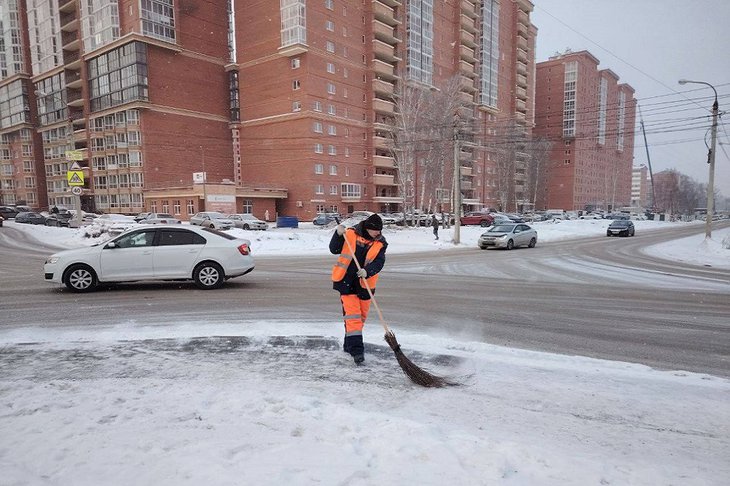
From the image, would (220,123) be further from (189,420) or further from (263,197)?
(189,420)

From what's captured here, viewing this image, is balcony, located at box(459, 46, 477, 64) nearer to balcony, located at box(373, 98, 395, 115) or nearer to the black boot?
balcony, located at box(373, 98, 395, 115)

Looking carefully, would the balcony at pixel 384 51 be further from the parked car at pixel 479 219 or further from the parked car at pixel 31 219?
the parked car at pixel 31 219

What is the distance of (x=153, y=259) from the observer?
9031 millimetres

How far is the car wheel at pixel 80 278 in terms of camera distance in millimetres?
8742

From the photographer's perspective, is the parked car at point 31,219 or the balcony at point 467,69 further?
the balcony at point 467,69

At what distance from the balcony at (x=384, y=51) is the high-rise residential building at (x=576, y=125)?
49.6m

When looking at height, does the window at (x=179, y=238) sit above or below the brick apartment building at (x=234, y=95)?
below

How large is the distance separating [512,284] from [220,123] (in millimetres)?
57537

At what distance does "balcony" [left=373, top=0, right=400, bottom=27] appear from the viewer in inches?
2229

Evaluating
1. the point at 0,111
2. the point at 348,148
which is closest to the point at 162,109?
the point at 348,148

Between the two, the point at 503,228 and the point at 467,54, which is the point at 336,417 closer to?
the point at 503,228

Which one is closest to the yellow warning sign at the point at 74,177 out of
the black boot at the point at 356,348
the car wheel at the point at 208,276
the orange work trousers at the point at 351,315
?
the car wheel at the point at 208,276

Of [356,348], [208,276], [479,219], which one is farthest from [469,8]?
[356,348]

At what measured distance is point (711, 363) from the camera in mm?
4938
